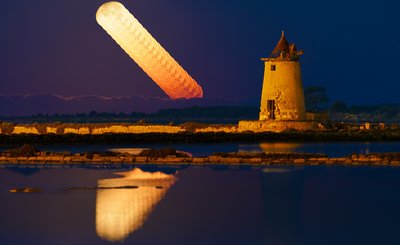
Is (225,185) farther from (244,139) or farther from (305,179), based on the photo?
(244,139)

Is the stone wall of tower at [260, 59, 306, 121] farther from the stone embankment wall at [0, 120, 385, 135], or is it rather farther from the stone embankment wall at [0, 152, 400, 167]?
the stone embankment wall at [0, 152, 400, 167]

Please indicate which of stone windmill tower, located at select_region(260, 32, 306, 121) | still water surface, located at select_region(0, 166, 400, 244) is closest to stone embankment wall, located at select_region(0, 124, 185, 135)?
stone windmill tower, located at select_region(260, 32, 306, 121)

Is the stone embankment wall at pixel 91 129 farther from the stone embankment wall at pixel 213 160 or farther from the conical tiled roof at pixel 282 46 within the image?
the stone embankment wall at pixel 213 160

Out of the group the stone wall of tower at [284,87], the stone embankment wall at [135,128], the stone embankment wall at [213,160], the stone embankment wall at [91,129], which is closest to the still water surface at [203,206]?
the stone embankment wall at [213,160]

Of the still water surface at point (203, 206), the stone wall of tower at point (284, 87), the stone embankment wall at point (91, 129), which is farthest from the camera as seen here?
the stone embankment wall at point (91, 129)

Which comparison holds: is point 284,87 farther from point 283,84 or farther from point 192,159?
point 192,159

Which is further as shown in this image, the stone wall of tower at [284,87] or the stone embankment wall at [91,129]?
the stone embankment wall at [91,129]

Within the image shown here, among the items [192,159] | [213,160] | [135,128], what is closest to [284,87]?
[135,128]
